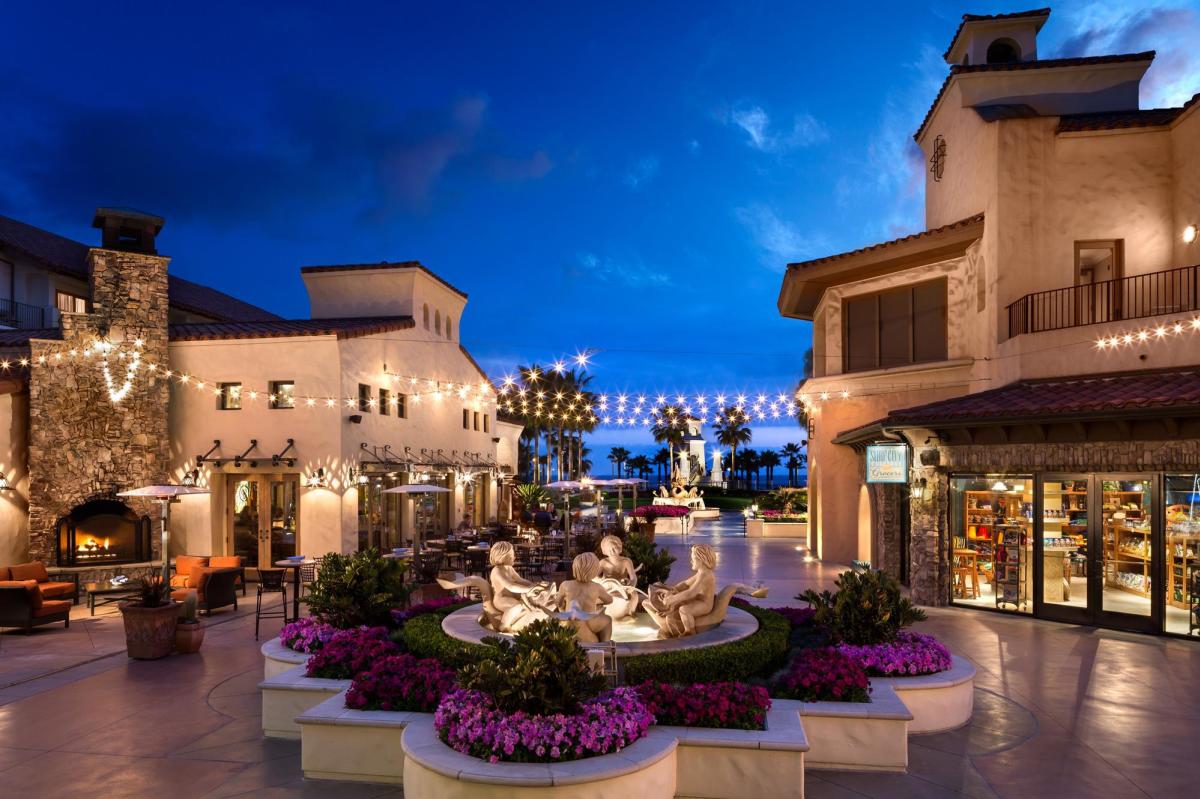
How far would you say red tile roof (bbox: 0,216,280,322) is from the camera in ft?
88.9

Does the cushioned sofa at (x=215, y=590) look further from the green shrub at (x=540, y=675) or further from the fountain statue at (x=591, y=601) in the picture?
the green shrub at (x=540, y=675)

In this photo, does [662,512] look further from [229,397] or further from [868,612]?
[868,612]

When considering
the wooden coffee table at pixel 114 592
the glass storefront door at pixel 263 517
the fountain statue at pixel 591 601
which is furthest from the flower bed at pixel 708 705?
the glass storefront door at pixel 263 517

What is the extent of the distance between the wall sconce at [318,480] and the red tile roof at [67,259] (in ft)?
37.7

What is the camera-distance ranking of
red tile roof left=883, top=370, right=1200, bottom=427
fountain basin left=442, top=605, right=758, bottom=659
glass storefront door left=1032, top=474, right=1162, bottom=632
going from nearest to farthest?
fountain basin left=442, top=605, right=758, bottom=659
red tile roof left=883, top=370, right=1200, bottom=427
glass storefront door left=1032, top=474, right=1162, bottom=632

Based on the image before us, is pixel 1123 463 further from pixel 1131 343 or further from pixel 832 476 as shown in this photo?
pixel 832 476

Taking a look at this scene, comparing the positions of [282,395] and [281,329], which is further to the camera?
[281,329]

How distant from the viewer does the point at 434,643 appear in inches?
351

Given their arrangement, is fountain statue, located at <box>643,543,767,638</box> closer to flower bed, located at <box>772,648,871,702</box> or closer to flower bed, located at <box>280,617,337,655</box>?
flower bed, located at <box>772,648,871,702</box>

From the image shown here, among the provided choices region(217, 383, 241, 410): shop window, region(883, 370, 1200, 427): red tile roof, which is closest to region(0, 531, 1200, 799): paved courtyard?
region(883, 370, 1200, 427): red tile roof

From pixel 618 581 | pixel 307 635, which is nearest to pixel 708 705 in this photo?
pixel 618 581

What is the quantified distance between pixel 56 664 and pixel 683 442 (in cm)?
6305

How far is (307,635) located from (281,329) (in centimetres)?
1339

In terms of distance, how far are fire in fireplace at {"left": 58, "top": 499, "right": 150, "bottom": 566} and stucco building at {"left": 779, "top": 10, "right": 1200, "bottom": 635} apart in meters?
18.0
